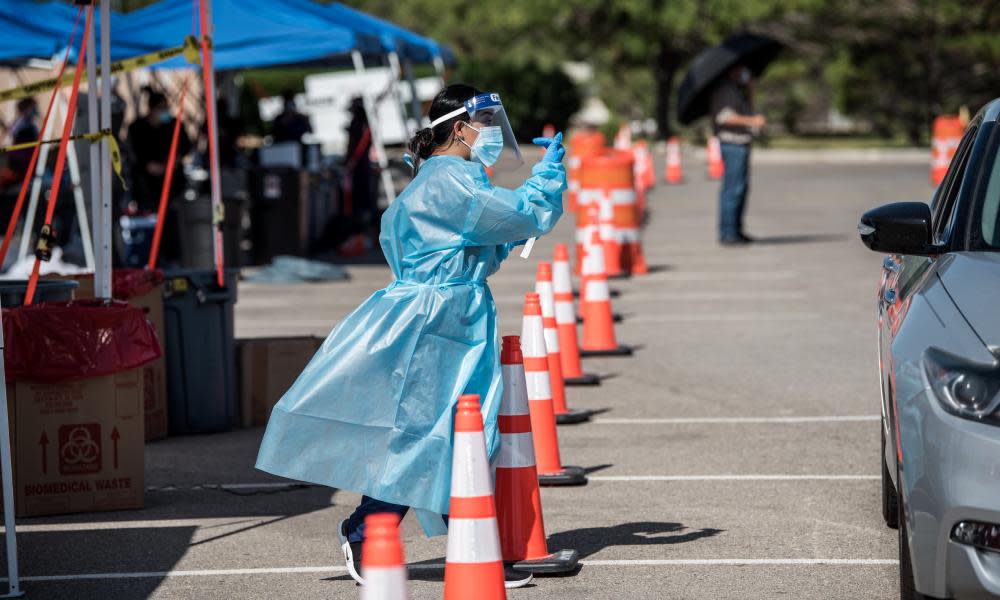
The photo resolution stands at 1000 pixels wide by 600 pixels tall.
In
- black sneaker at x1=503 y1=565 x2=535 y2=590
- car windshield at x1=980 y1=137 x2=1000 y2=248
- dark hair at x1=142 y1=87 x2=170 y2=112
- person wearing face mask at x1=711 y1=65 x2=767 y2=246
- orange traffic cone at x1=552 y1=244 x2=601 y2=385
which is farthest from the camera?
person wearing face mask at x1=711 y1=65 x2=767 y2=246

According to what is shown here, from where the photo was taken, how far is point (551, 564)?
5.75 meters

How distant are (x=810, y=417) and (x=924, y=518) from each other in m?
5.01

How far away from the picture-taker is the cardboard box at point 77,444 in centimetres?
702

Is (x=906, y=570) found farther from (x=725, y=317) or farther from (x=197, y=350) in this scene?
(x=725, y=317)

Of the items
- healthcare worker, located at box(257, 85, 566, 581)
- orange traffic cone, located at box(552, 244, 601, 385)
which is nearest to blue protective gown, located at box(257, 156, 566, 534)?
healthcare worker, located at box(257, 85, 566, 581)

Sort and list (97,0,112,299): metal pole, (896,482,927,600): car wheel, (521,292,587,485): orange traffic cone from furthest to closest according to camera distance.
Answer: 1. (97,0,112,299): metal pole
2. (521,292,587,485): orange traffic cone
3. (896,482,927,600): car wheel

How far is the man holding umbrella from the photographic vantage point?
1838 centimetres

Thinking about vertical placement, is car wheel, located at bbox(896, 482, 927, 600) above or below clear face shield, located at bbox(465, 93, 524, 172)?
below

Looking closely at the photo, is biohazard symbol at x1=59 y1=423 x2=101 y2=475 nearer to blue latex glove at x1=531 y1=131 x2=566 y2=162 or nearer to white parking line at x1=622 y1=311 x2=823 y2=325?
blue latex glove at x1=531 y1=131 x2=566 y2=162

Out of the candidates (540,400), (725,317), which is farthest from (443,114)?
(725,317)

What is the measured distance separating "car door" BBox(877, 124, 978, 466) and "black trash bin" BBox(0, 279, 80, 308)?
3916 millimetres

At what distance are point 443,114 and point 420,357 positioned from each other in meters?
0.88

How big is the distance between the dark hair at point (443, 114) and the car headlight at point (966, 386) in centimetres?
198

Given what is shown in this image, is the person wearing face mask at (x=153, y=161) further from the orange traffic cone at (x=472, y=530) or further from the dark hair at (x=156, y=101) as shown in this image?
the orange traffic cone at (x=472, y=530)
